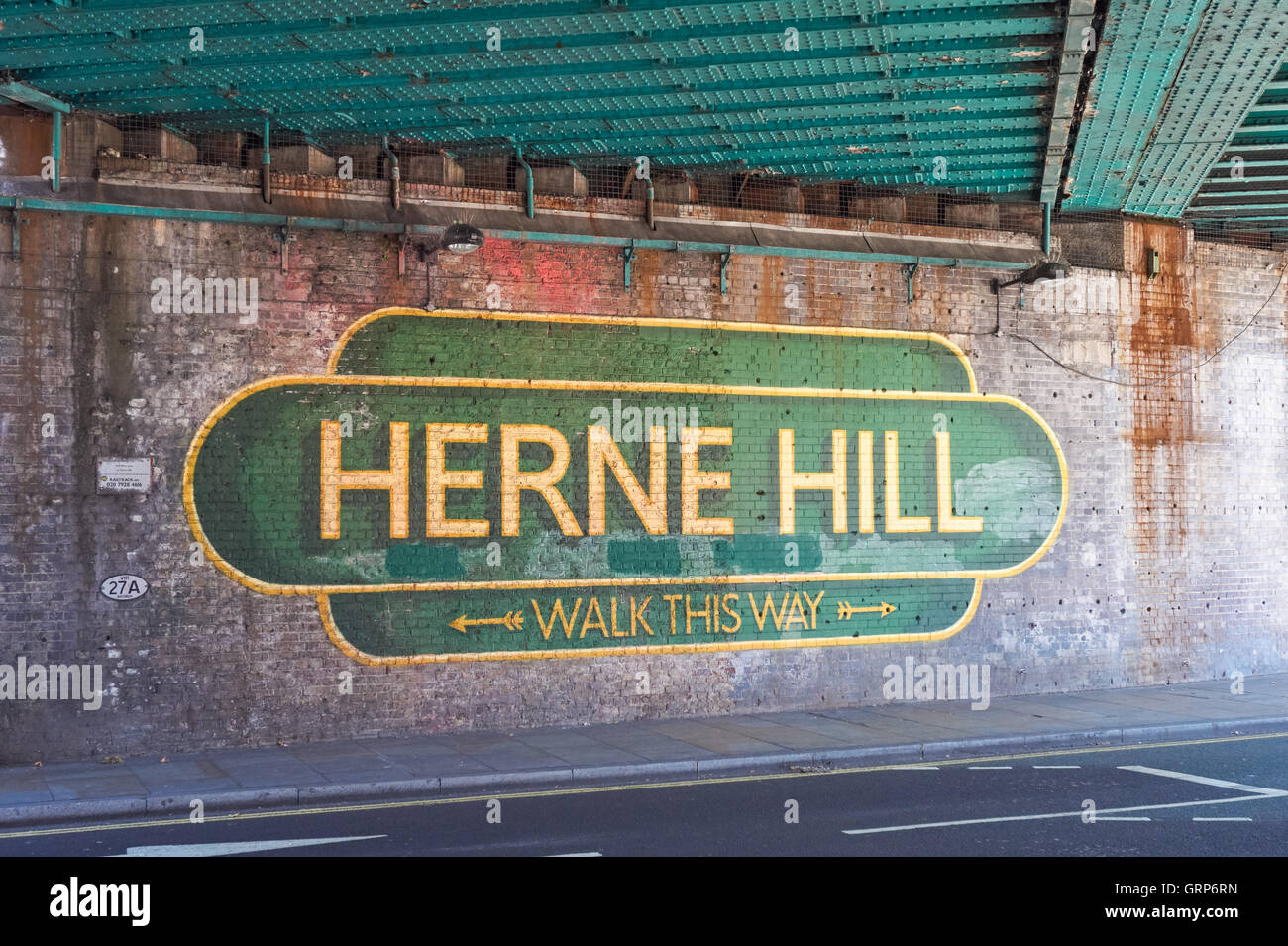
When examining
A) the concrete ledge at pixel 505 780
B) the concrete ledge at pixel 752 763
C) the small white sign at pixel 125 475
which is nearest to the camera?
the concrete ledge at pixel 505 780

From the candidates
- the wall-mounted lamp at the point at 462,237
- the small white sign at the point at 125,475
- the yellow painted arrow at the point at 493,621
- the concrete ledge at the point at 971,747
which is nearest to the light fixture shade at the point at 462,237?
the wall-mounted lamp at the point at 462,237

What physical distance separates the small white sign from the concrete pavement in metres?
2.67

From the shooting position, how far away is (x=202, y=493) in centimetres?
1210

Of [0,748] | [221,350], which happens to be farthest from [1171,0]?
[0,748]

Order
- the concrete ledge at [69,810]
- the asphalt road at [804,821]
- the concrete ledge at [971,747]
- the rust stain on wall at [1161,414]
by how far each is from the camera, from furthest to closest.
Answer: the rust stain on wall at [1161,414], the concrete ledge at [971,747], the concrete ledge at [69,810], the asphalt road at [804,821]

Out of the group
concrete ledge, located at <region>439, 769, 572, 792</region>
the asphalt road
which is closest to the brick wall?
concrete ledge, located at <region>439, 769, 572, 792</region>

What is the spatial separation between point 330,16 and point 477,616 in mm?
6303

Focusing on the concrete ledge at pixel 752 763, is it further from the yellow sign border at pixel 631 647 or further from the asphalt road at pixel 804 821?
the yellow sign border at pixel 631 647

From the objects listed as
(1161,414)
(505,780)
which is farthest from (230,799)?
(1161,414)

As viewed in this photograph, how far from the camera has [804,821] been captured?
895cm

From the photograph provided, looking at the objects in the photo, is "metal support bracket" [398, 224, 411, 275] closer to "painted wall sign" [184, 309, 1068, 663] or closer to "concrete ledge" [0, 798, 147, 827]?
"painted wall sign" [184, 309, 1068, 663]

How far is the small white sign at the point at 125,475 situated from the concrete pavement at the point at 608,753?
2665mm

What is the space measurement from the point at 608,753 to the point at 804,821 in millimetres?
3019

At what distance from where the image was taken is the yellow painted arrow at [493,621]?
12992 mm
